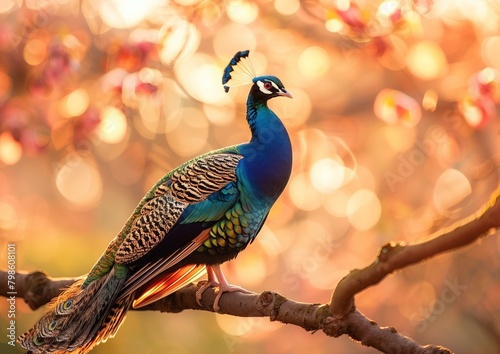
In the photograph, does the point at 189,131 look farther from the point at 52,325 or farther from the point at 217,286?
the point at 52,325

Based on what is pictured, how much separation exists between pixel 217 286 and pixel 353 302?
121cm

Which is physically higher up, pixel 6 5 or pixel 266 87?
pixel 6 5

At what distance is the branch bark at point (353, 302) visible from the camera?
210cm

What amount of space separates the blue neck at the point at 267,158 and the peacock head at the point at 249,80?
0.30ft

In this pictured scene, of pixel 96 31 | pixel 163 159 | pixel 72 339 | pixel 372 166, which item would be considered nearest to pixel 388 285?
pixel 372 166

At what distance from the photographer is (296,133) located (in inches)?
256

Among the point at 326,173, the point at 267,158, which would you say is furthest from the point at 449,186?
the point at 267,158

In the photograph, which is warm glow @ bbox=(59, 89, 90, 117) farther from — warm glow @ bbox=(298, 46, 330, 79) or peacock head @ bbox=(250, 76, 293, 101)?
warm glow @ bbox=(298, 46, 330, 79)

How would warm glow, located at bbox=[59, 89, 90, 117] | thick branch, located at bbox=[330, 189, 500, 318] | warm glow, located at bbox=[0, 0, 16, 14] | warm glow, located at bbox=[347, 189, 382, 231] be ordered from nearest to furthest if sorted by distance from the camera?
thick branch, located at bbox=[330, 189, 500, 318]
warm glow, located at bbox=[59, 89, 90, 117]
warm glow, located at bbox=[0, 0, 16, 14]
warm glow, located at bbox=[347, 189, 382, 231]

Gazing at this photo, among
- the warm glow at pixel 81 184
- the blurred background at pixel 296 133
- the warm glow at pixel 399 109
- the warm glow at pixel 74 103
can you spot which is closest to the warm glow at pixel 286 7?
the blurred background at pixel 296 133

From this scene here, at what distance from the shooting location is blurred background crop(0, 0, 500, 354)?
525 cm

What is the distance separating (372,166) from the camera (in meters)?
8.84

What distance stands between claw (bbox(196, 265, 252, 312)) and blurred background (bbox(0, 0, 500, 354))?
4.83 ft

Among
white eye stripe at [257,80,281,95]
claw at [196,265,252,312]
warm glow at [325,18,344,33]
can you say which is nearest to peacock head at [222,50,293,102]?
white eye stripe at [257,80,281,95]
